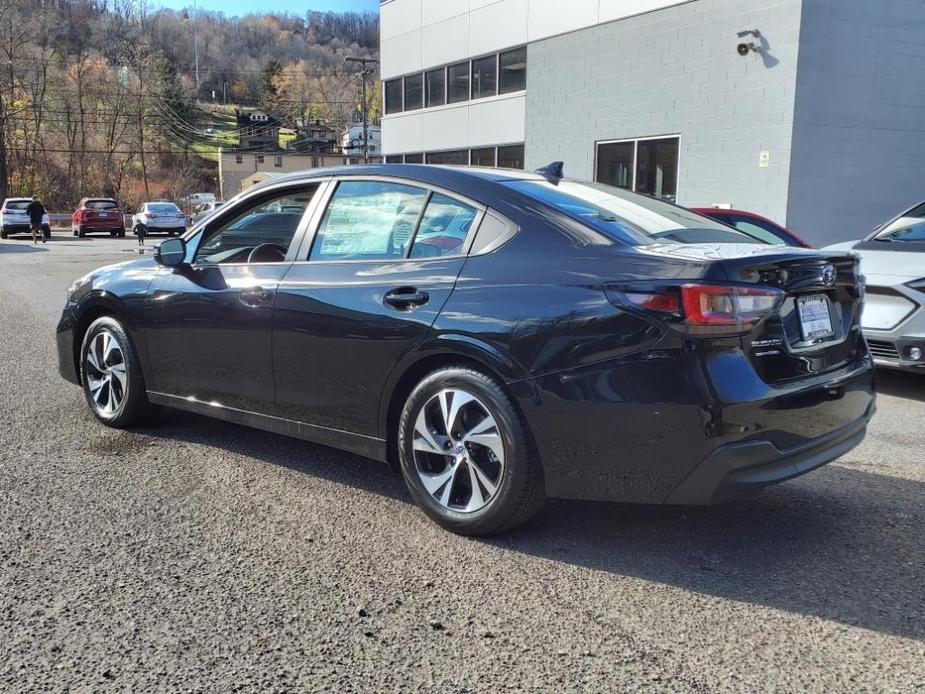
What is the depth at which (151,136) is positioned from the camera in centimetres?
7938

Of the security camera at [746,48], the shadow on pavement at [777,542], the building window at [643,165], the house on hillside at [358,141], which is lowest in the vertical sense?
the shadow on pavement at [777,542]

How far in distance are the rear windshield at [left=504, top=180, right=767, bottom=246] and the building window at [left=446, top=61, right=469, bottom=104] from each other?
2050 cm

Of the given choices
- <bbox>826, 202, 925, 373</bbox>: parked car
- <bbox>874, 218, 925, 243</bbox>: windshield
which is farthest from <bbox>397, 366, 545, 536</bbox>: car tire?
<bbox>874, 218, 925, 243</bbox>: windshield

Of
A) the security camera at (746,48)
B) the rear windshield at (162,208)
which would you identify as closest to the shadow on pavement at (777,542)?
the security camera at (746,48)

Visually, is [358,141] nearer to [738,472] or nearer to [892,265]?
[892,265]

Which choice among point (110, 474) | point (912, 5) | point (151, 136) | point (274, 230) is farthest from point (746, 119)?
point (151, 136)

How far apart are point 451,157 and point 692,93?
997 centimetres

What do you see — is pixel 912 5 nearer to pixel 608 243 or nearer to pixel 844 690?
pixel 608 243

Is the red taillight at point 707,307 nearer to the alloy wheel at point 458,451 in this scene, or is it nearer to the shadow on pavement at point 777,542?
the alloy wheel at point 458,451

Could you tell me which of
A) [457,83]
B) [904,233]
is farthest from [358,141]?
[904,233]

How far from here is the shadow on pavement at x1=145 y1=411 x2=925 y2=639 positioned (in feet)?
10.0

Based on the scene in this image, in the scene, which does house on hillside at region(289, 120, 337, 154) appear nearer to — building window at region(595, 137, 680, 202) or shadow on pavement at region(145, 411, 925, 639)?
building window at region(595, 137, 680, 202)

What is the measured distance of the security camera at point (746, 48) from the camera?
14.7m

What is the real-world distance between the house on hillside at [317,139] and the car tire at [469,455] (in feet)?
267
